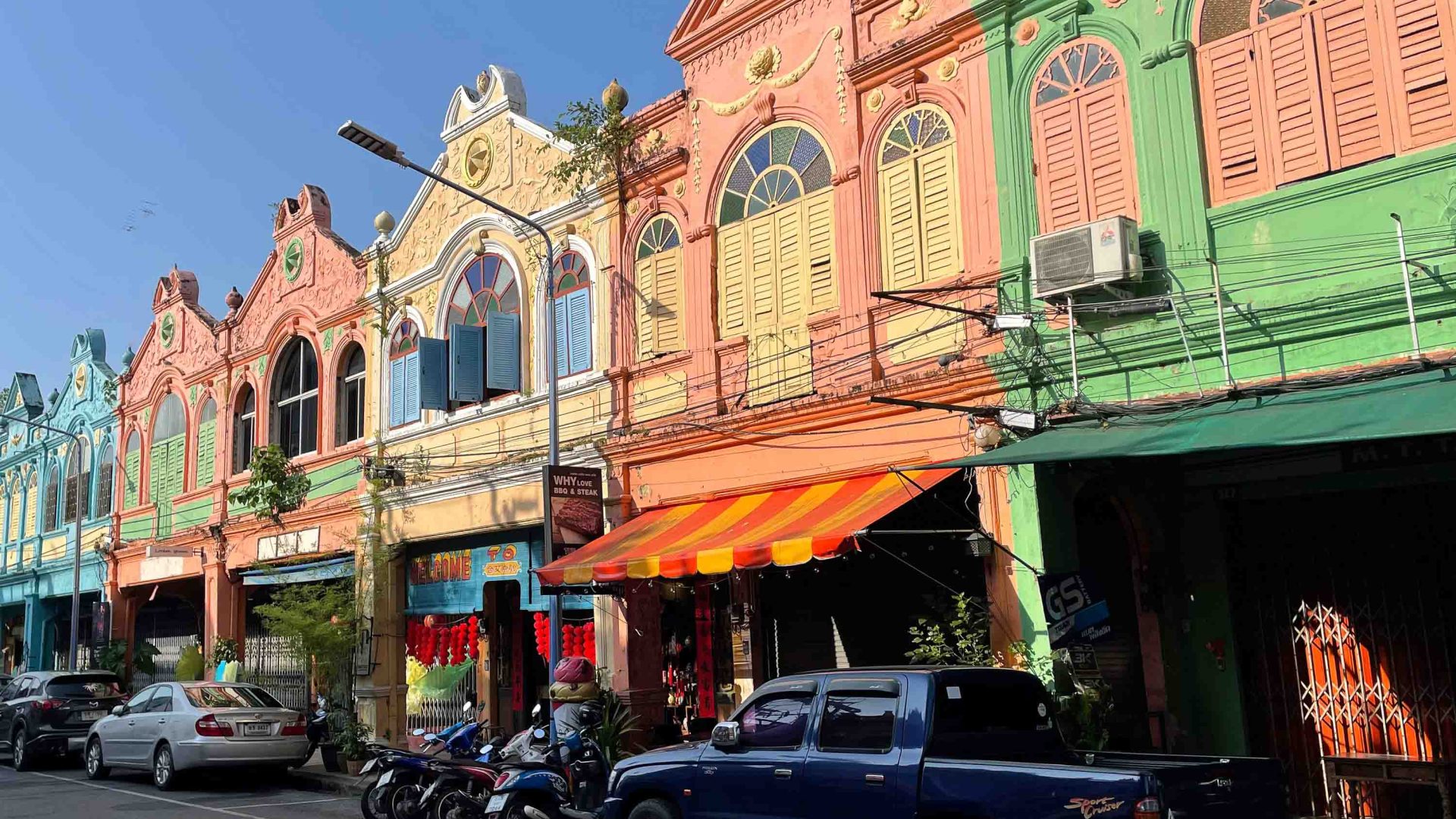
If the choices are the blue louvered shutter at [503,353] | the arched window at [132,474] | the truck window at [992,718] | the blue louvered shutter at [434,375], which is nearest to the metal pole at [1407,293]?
the truck window at [992,718]

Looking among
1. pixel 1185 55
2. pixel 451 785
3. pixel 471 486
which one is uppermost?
pixel 1185 55

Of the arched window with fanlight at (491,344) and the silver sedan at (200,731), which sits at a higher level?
the arched window with fanlight at (491,344)

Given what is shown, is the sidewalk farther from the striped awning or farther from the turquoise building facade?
the turquoise building facade

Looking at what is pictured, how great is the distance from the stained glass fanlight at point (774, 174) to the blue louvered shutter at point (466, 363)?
4.82 meters

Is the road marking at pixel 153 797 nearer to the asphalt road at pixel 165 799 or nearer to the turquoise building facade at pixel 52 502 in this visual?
the asphalt road at pixel 165 799

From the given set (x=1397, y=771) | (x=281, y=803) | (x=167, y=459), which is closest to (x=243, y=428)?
(x=167, y=459)

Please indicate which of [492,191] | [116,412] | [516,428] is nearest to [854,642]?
[516,428]

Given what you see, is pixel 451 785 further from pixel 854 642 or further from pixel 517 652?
pixel 517 652

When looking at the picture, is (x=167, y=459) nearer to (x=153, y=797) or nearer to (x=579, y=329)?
(x=153, y=797)

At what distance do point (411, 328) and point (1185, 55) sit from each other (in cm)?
1352

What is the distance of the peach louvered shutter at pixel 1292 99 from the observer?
Result: 10.4 meters

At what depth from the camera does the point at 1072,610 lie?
36.0 feet

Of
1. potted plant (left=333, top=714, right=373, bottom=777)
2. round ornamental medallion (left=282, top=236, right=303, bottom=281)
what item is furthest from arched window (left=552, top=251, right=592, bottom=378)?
round ornamental medallion (left=282, top=236, right=303, bottom=281)

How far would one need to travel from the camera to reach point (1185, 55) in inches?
440
